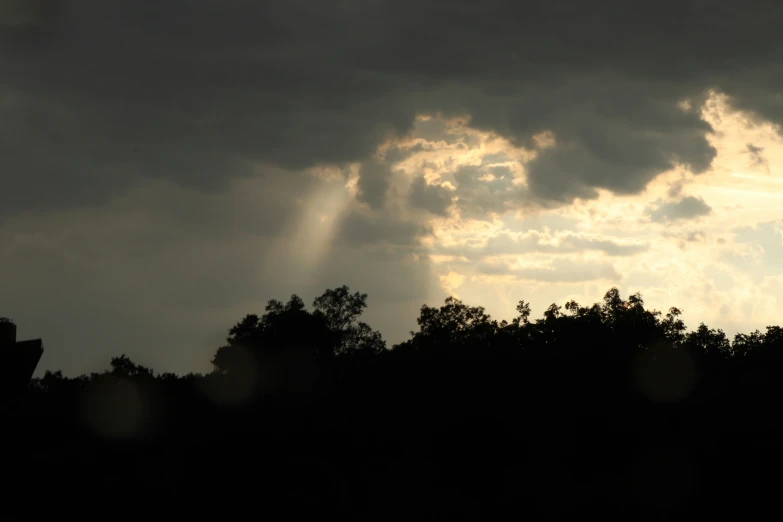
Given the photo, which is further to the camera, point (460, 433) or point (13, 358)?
point (460, 433)

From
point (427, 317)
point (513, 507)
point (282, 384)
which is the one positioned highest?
point (427, 317)

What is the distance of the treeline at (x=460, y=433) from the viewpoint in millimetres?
35594

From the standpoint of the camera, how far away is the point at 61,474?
34875mm

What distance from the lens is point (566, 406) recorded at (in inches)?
1813

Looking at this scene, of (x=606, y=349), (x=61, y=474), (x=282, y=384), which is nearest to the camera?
(x=61, y=474)

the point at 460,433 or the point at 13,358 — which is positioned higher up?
the point at 13,358

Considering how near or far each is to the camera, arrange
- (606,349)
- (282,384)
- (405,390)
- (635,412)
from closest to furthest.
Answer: (635,412)
(405,390)
(606,349)
(282,384)

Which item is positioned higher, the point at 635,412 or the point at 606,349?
the point at 606,349

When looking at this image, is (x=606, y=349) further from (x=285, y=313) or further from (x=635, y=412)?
(x=285, y=313)

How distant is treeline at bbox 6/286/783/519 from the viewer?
35.6 meters

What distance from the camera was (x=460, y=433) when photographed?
43312 mm

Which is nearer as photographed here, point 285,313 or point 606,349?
point 606,349

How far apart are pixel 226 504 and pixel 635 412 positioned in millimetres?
24271

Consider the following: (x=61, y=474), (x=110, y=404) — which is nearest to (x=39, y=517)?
(x=61, y=474)
